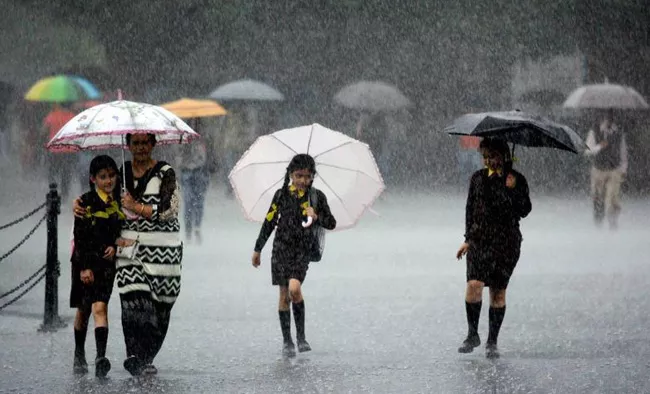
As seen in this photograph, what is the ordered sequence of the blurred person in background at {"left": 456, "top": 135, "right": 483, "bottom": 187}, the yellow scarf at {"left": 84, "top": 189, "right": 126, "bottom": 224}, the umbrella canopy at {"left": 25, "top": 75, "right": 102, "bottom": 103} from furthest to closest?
1. the blurred person in background at {"left": 456, "top": 135, "right": 483, "bottom": 187}
2. the umbrella canopy at {"left": 25, "top": 75, "right": 102, "bottom": 103}
3. the yellow scarf at {"left": 84, "top": 189, "right": 126, "bottom": 224}

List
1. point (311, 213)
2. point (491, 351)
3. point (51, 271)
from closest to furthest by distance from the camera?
point (311, 213) → point (491, 351) → point (51, 271)

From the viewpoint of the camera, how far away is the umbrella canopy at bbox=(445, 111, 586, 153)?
7863 millimetres

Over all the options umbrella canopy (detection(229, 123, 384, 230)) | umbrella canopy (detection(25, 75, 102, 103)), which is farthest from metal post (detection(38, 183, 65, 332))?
umbrella canopy (detection(25, 75, 102, 103))

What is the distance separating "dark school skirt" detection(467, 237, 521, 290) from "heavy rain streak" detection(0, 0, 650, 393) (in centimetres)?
1

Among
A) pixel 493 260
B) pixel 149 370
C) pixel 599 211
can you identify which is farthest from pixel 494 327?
pixel 599 211

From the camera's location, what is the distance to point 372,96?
2689 centimetres

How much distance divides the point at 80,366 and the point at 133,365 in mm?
461

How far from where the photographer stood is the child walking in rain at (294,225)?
800cm

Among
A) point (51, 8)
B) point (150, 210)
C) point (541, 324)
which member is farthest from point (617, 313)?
point (51, 8)

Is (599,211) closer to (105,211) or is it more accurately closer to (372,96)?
(372,96)

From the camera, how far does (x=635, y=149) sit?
25797 mm

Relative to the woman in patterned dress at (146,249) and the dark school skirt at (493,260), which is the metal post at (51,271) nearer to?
the woman in patterned dress at (146,249)

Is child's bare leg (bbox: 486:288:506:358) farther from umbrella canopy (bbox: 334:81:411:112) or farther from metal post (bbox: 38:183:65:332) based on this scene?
umbrella canopy (bbox: 334:81:411:112)

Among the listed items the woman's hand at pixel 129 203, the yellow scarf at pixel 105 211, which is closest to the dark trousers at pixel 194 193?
the yellow scarf at pixel 105 211
